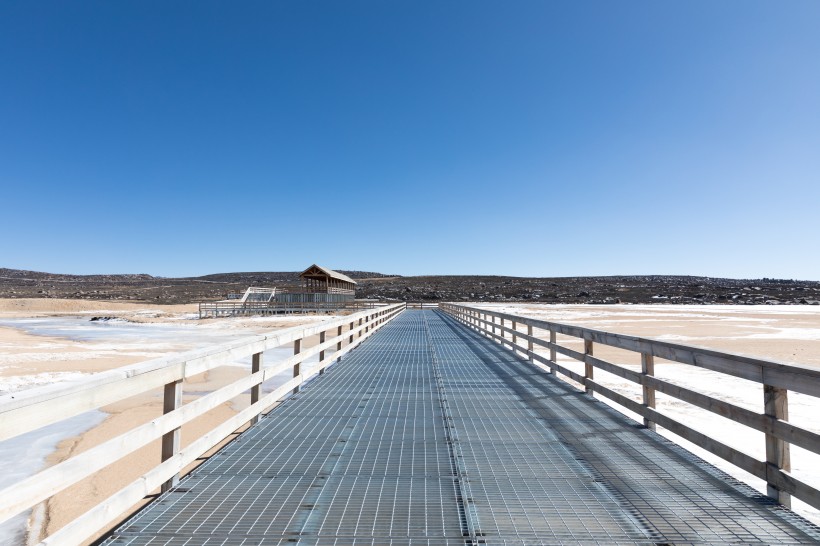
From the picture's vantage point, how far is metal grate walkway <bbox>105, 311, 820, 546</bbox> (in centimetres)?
261

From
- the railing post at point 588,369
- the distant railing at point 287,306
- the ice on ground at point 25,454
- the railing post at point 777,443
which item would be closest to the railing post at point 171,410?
the ice on ground at point 25,454

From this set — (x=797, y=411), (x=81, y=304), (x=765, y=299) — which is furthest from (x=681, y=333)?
(x=81, y=304)

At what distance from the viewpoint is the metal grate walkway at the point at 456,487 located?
8.57 ft

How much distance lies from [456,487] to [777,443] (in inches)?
83.9

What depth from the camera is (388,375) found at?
7.74 meters

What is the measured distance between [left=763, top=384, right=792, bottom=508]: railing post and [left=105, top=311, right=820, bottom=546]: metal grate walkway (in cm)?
11

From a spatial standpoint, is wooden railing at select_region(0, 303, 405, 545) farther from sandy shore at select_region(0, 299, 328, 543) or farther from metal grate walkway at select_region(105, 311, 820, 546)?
sandy shore at select_region(0, 299, 328, 543)

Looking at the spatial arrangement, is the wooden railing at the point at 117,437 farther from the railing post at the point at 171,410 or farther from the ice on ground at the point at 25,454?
the ice on ground at the point at 25,454

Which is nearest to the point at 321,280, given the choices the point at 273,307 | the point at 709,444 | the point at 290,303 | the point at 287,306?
the point at 290,303

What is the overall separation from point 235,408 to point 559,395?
5315 millimetres

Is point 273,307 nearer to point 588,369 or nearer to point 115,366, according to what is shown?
point 115,366

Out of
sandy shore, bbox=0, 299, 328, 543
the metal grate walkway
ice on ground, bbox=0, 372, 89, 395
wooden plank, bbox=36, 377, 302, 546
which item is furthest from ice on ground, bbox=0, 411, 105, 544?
ice on ground, bbox=0, 372, 89, 395

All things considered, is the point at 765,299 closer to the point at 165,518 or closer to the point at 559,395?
the point at 559,395

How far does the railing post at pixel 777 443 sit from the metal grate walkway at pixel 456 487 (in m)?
0.11
